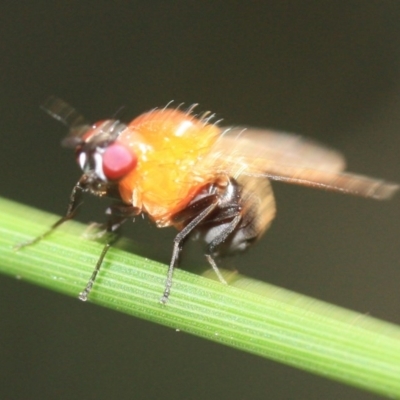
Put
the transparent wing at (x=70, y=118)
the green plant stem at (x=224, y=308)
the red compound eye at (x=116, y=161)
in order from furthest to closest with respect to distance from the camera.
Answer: the transparent wing at (x=70, y=118) → the red compound eye at (x=116, y=161) → the green plant stem at (x=224, y=308)

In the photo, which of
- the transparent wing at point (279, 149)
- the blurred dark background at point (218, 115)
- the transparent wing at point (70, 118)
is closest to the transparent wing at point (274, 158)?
the transparent wing at point (279, 149)

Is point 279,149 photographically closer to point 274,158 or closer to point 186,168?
point 274,158

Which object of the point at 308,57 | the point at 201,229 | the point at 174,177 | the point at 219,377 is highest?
the point at 308,57

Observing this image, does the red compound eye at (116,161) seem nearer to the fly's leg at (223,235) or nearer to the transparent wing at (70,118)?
the transparent wing at (70,118)

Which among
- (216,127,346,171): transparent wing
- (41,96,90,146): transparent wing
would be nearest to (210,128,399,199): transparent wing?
(216,127,346,171): transparent wing

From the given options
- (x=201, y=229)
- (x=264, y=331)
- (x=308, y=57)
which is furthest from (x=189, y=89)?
(x=264, y=331)

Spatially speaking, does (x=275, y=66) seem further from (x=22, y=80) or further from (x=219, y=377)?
(x=219, y=377)

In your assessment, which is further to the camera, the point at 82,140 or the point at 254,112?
the point at 254,112
